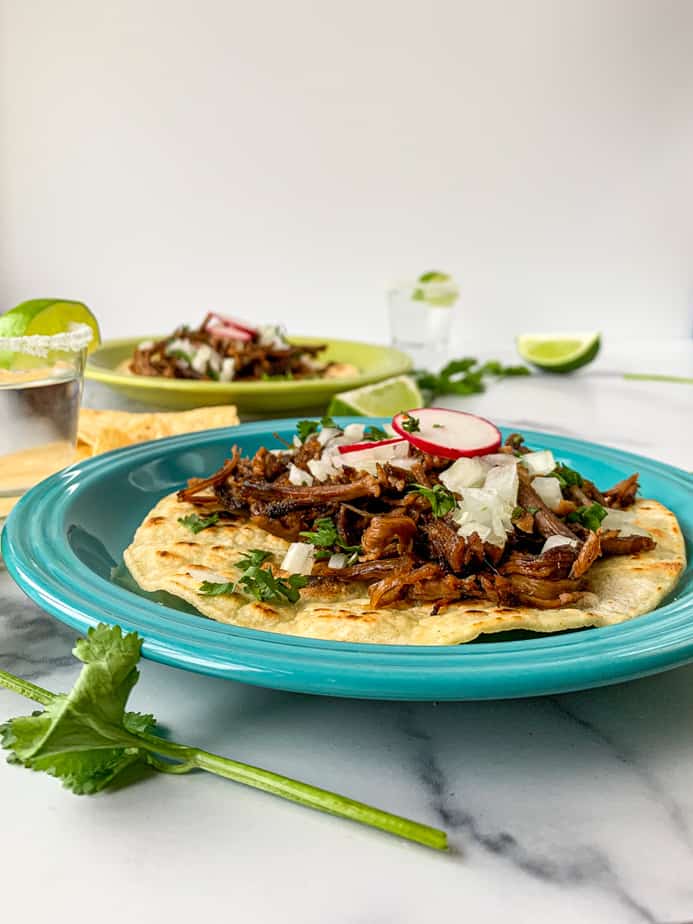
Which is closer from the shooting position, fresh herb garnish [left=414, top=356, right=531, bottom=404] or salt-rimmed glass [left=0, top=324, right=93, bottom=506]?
salt-rimmed glass [left=0, top=324, right=93, bottom=506]

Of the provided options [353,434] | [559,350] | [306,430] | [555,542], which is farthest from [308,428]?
[559,350]

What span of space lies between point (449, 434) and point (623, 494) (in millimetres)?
402

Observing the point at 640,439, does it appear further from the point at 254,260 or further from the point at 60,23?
the point at 60,23

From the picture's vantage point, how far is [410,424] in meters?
2.01

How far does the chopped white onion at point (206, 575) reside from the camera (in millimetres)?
1708

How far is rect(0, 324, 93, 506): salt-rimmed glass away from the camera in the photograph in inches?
88.3

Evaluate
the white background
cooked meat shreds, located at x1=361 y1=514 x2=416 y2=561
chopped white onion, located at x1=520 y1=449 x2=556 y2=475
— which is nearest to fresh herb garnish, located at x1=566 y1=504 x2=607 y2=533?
chopped white onion, located at x1=520 y1=449 x2=556 y2=475

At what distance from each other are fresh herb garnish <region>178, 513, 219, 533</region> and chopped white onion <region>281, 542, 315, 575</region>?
0.25 metres

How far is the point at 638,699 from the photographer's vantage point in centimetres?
147

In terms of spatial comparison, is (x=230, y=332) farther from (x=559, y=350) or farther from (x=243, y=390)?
(x=559, y=350)

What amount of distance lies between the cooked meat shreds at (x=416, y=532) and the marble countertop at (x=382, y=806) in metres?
0.26

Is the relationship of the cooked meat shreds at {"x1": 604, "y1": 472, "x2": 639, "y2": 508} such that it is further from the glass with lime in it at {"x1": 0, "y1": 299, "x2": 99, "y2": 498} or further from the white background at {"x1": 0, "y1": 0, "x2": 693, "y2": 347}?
the white background at {"x1": 0, "y1": 0, "x2": 693, "y2": 347}

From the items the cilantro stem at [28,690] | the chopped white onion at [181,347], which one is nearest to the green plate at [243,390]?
the chopped white onion at [181,347]

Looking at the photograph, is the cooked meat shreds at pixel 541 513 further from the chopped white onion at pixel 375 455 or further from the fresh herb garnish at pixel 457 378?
the fresh herb garnish at pixel 457 378
